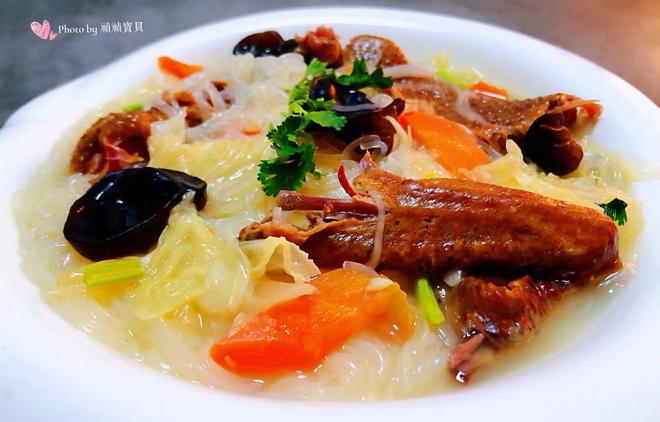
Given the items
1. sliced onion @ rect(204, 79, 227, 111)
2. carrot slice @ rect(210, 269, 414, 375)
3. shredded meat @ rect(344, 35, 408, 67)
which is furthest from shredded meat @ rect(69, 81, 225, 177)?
shredded meat @ rect(344, 35, 408, 67)

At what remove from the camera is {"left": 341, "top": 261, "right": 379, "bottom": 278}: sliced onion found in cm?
223

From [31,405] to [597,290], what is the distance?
7.65ft

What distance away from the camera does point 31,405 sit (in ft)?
5.58

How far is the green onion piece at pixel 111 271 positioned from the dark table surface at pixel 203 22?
7.18 ft

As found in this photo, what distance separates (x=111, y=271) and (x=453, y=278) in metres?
1.53

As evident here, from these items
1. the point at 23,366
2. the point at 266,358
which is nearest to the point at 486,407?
the point at 266,358

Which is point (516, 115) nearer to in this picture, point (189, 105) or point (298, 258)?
point (298, 258)

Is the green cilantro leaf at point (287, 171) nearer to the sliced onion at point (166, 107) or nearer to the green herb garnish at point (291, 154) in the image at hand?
the green herb garnish at point (291, 154)

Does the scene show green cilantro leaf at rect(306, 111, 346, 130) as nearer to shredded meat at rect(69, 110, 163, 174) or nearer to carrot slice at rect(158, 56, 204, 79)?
shredded meat at rect(69, 110, 163, 174)

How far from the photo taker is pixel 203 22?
540 cm

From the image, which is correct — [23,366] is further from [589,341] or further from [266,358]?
[589,341]

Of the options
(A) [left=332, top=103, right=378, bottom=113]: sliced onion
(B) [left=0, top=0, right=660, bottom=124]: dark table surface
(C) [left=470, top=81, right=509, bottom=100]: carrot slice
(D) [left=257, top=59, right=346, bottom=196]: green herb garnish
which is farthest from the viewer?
(B) [left=0, top=0, right=660, bottom=124]: dark table surface

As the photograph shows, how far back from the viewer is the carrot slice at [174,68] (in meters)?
4.15

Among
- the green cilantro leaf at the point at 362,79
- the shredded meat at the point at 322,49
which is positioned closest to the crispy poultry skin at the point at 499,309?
the green cilantro leaf at the point at 362,79
